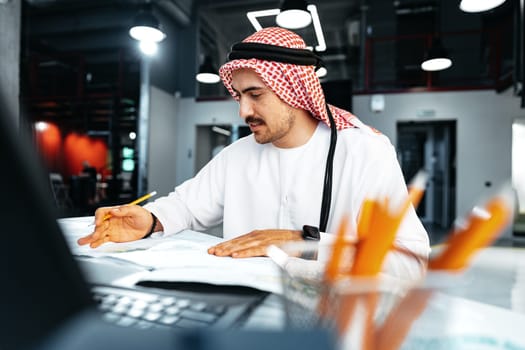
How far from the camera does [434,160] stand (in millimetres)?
8781

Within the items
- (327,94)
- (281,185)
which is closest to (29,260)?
(281,185)

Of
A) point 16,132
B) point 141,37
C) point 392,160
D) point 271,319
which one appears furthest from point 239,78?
point 141,37

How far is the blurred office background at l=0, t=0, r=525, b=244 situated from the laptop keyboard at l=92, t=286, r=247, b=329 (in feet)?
17.9

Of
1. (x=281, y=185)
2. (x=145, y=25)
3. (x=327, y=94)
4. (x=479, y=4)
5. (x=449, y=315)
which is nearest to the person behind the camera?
(x=449, y=315)

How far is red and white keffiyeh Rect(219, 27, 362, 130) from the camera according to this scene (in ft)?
4.19

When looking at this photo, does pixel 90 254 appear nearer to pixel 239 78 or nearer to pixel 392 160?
pixel 239 78

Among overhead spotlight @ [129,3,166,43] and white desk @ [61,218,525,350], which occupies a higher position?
overhead spotlight @ [129,3,166,43]

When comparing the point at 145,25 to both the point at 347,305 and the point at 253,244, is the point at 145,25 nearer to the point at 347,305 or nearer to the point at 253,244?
the point at 253,244

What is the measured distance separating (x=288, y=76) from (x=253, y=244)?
68 centimetres

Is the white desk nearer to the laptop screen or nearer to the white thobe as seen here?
the laptop screen

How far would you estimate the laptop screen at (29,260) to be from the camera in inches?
8.0

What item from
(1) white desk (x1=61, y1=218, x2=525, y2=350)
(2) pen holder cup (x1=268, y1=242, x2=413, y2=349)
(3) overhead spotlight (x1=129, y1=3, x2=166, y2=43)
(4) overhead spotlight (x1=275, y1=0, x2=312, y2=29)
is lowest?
(1) white desk (x1=61, y1=218, x2=525, y2=350)

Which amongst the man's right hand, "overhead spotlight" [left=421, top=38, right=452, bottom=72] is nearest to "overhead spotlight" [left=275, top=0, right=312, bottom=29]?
"overhead spotlight" [left=421, top=38, right=452, bottom=72]

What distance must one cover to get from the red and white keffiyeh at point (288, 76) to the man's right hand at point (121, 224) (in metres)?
0.63
